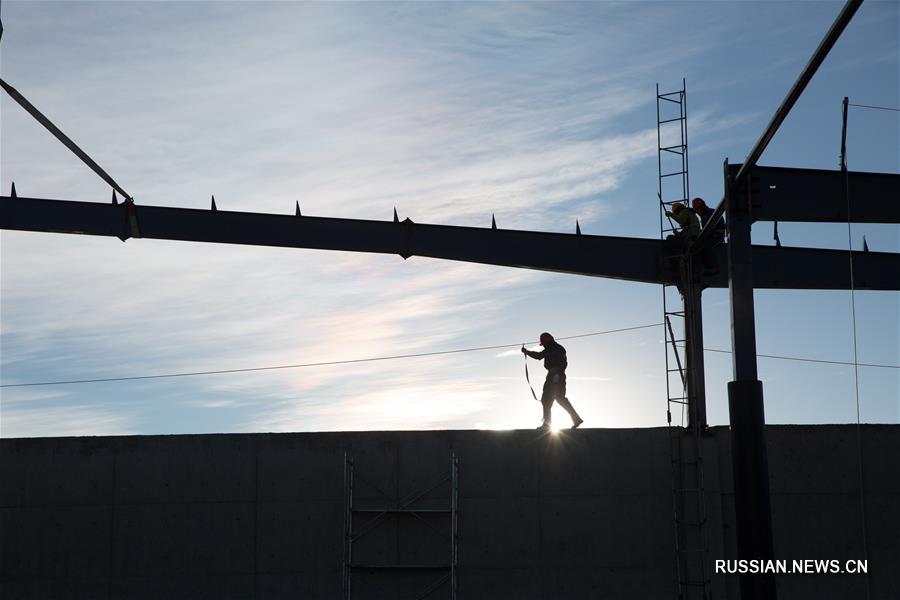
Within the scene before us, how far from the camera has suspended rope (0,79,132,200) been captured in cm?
1580

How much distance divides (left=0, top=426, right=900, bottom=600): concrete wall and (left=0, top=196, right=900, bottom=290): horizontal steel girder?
404cm

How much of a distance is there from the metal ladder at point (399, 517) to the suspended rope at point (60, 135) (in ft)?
23.7

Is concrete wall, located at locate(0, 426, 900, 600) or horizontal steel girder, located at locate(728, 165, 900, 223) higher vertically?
horizontal steel girder, located at locate(728, 165, 900, 223)

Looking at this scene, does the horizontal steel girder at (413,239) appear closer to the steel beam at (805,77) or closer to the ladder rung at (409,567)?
the ladder rung at (409,567)

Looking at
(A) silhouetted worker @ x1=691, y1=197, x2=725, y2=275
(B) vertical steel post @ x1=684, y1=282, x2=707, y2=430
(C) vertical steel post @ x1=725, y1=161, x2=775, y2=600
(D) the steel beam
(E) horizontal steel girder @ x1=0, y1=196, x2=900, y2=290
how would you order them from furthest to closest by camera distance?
(E) horizontal steel girder @ x1=0, y1=196, x2=900, y2=290, (A) silhouetted worker @ x1=691, y1=197, x2=725, y2=275, (B) vertical steel post @ x1=684, y1=282, x2=707, y2=430, (C) vertical steel post @ x1=725, y1=161, x2=775, y2=600, (D) the steel beam

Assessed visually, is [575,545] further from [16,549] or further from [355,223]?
[16,549]

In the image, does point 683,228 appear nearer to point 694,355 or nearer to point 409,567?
point 694,355

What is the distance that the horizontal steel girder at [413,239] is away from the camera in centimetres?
2128

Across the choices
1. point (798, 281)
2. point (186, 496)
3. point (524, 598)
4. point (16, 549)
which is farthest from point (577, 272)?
point (16, 549)

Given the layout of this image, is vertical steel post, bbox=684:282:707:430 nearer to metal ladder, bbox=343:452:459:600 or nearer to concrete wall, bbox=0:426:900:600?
concrete wall, bbox=0:426:900:600

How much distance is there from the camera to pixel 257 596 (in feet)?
60.8

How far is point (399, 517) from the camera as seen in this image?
1873cm

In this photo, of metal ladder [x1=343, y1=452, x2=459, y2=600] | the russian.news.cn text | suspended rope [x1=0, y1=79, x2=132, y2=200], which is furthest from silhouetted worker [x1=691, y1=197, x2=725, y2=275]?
suspended rope [x1=0, y1=79, x2=132, y2=200]

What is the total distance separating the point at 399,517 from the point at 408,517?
0.55 feet
